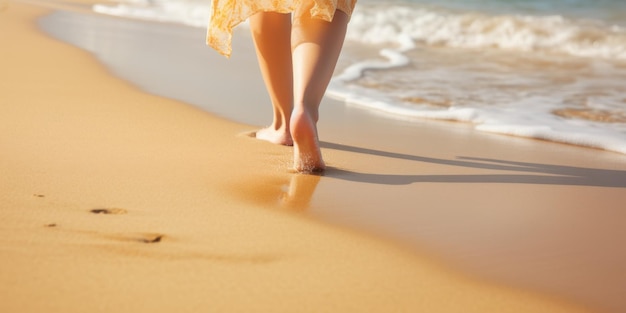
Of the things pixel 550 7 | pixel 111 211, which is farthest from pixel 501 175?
pixel 550 7

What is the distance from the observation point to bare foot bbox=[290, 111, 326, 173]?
275 cm

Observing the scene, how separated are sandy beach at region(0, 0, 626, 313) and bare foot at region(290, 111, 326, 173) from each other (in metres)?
0.05

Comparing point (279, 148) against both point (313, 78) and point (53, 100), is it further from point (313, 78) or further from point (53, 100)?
point (53, 100)

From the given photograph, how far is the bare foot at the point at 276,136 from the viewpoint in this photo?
10.9ft

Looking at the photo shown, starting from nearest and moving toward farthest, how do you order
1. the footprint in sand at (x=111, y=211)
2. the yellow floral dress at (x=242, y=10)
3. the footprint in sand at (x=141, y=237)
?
the footprint in sand at (x=141, y=237)
the footprint in sand at (x=111, y=211)
the yellow floral dress at (x=242, y=10)

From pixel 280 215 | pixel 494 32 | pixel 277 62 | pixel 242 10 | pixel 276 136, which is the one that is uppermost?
pixel 242 10

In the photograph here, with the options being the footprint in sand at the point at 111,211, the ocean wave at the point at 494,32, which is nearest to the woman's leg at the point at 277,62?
the footprint in sand at the point at 111,211

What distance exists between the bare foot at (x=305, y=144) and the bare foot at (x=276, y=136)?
0.46 metres

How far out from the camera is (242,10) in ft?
9.96

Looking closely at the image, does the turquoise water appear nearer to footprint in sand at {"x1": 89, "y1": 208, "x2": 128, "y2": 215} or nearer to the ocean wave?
the ocean wave

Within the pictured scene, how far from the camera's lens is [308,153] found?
9.22ft

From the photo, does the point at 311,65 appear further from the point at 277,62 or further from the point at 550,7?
the point at 550,7

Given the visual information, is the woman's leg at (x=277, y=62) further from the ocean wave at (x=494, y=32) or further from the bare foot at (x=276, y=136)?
the ocean wave at (x=494, y=32)

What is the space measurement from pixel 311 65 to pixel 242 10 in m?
0.34
